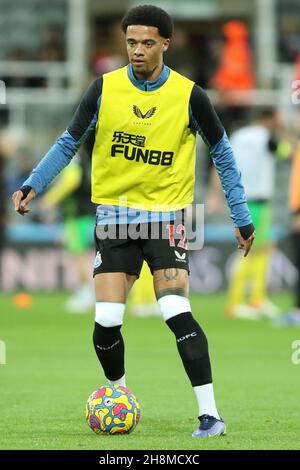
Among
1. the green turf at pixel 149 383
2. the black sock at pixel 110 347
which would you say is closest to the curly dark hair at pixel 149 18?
the black sock at pixel 110 347

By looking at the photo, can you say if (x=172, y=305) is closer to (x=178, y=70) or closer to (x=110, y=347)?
(x=110, y=347)

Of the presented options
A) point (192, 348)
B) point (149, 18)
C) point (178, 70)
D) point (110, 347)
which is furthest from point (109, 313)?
point (178, 70)

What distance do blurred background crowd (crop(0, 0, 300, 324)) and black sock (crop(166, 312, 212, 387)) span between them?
322 inches

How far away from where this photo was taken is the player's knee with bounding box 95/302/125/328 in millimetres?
8062

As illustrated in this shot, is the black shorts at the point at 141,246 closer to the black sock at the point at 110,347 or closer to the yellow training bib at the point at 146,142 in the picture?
the yellow training bib at the point at 146,142

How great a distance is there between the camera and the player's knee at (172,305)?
791 centimetres

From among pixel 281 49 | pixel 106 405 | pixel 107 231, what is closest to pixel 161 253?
pixel 107 231

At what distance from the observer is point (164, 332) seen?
1500cm

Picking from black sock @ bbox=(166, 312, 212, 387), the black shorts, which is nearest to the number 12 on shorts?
the black shorts

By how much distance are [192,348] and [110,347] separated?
641 mm

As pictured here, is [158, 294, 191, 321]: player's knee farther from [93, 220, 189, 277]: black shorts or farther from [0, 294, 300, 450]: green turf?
[0, 294, 300, 450]: green turf

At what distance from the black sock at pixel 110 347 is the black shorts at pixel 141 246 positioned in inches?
15.2

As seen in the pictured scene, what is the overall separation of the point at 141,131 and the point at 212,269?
1269cm
